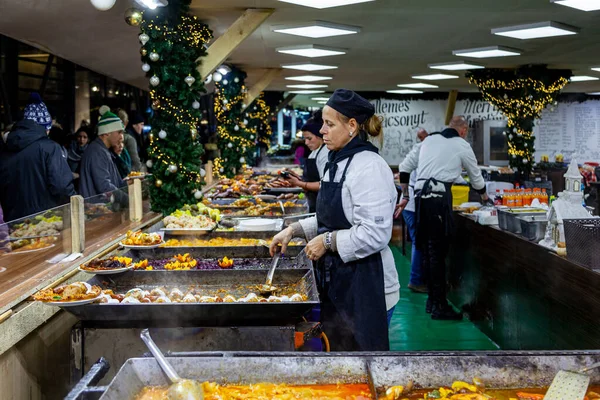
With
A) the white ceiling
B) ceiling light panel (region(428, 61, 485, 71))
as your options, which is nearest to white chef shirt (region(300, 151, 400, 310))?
the white ceiling

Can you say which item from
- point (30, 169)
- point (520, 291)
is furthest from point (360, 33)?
point (30, 169)

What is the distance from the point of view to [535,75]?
1166cm

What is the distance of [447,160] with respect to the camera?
590cm

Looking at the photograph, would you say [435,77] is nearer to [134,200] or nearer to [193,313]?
[134,200]

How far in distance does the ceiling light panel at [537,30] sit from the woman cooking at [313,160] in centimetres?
327

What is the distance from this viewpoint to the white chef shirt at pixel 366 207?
9.11 feet

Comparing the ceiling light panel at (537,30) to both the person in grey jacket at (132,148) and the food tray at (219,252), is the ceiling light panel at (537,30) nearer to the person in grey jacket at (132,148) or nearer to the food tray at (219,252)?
the food tray at (219,252)

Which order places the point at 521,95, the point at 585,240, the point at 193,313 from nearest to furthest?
the point at 193,313 < the point at 585,240 < the point at 521,95

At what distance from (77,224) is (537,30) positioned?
6.30 meters

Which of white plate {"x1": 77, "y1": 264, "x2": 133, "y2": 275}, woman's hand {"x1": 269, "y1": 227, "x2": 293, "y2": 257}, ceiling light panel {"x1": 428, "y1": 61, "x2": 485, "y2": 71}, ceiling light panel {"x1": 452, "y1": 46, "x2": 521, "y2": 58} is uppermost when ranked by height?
ceiling light panel {"x1": 428, "y1": 61, "x2": 485, "y2": 71}

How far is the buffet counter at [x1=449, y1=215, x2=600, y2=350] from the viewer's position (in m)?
3.71

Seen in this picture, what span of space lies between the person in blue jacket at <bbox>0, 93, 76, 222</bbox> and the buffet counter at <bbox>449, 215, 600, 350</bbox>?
3646 millimetres

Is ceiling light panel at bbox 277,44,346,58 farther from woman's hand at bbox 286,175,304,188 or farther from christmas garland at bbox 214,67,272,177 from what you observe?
woman's hand at bbox 286,175,304,188

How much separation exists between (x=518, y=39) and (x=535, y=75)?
340 centimetres
